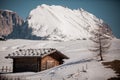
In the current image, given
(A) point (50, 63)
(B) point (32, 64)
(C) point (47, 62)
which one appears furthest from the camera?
(A) point (50, 63)

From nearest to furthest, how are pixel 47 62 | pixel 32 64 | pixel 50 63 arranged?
1. pixel 32 64
2. pixel 47 62
3. pixel 50 63

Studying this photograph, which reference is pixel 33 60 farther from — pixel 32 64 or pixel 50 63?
pixel 50 63

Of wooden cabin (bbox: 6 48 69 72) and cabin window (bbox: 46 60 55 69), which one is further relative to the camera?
cabin window (bbox: 46 60 55 69)

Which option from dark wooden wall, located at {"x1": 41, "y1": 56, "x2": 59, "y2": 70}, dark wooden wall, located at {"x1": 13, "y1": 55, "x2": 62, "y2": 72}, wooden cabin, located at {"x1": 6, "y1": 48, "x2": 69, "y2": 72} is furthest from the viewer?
dark wooden wall, located at {"x1": 41, "y1": 56, "x2": 59, "y2": 70}

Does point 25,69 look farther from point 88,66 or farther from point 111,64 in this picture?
point 111,64

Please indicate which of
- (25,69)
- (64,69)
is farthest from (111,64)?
(25,69)

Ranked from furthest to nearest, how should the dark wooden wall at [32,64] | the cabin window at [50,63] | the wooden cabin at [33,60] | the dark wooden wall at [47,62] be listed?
A: the cabin window at [50,63], the dark wooden wall at [47,62], the dark wooden wall at [32,64], the wooden cabin at [33,60]

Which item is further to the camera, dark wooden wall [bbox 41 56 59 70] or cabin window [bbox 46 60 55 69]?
cabin window [bbox 46 60 55 69]

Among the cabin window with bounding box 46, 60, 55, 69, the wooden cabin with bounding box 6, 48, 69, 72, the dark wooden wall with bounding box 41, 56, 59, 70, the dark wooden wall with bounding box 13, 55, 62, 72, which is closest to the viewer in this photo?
the wooden cabin with bounding box 6, 48, 69, 72

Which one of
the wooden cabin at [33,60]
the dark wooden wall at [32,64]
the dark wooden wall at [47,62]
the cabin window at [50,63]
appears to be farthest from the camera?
the cabin window at [50,63]

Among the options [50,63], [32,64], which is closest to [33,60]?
[32,64]

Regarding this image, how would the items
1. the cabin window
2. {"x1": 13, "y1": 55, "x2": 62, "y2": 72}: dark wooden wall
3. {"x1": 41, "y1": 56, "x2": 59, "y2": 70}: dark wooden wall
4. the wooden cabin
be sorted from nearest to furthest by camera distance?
the wooden cabin → {"x1": 13, "y1": 55, "x2": 62, "y2": 72}: dark wooden wall → {"x1": 41, "y1": 56, "x2": 59, "y2": 70}: dark wooden wall → the cabin window

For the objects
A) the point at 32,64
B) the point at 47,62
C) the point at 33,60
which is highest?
the point at 33,60

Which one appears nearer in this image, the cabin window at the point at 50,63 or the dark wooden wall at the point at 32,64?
the dark wooden wall at the point at 32,64
